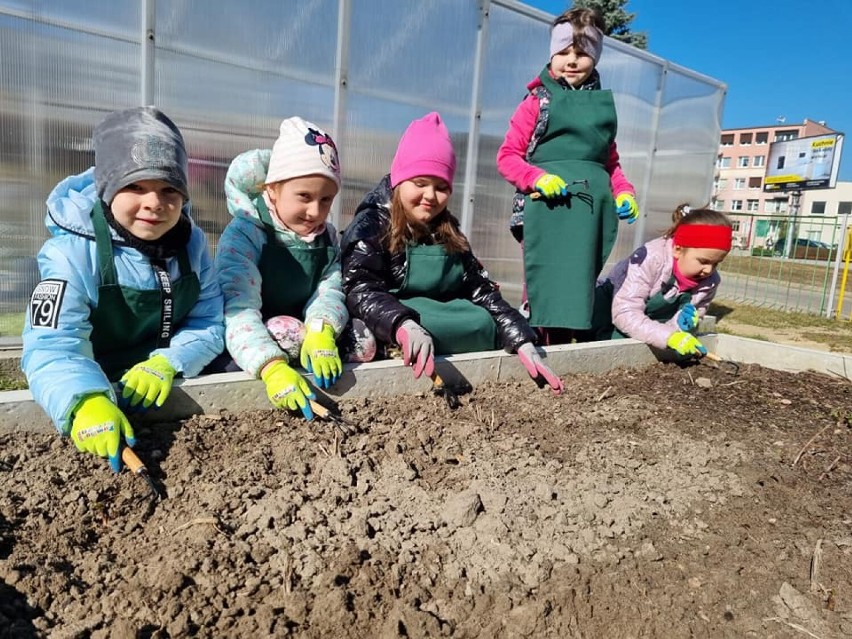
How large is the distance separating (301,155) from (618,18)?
18.5 metres

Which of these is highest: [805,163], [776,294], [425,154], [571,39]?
[805,163]

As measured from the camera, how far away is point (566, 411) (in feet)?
8.18

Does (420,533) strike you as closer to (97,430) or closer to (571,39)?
(97,430)

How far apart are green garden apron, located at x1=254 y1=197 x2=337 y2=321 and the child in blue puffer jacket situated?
37 cm

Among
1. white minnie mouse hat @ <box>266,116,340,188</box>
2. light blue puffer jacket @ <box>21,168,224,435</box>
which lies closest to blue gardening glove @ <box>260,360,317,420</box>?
light blue puffer jacket @ <box>21,168,224,435</box>

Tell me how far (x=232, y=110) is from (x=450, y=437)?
274cm

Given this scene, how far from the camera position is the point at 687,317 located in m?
3.54

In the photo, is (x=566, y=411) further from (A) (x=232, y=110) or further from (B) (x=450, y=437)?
(A) (x=232, y=110)

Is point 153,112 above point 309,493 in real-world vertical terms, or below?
above

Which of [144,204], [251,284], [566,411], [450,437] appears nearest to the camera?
[144,204]

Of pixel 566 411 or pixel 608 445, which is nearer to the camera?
pixel 608 445

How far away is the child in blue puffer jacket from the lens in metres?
1.65

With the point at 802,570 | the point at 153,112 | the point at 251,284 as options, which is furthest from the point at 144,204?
the point at 802,570

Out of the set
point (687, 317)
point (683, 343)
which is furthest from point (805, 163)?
point (683, 343)
